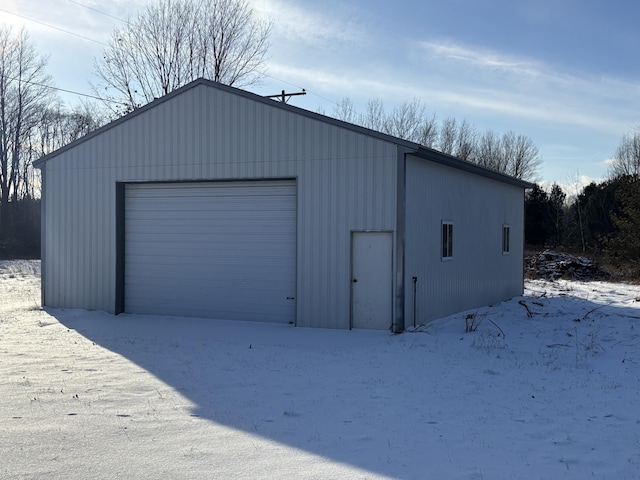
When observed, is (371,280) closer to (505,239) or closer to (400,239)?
(400,239)

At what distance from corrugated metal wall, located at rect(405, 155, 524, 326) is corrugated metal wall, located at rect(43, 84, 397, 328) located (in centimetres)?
97

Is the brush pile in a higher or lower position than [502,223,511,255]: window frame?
lower

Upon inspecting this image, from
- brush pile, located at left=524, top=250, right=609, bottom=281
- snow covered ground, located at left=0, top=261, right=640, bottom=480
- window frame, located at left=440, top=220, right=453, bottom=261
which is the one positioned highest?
window frame, located at left=440, top=220, right=453, bottom=261

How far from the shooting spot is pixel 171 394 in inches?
288

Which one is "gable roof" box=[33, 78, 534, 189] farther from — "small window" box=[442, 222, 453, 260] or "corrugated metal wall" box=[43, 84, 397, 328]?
"small window" box=[442, 222, 453, 260]

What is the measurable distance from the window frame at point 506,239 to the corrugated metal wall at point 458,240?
0.58ft

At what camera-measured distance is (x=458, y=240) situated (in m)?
14.9

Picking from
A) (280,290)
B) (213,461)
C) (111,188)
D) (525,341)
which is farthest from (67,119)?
(213,461)

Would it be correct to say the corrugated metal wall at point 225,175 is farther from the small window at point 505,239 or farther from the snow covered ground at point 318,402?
the small window at point 505,239

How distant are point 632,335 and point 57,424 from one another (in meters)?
9.95

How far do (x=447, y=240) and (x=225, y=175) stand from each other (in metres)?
5.04

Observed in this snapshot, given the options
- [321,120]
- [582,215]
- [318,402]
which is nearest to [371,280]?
[321,120]

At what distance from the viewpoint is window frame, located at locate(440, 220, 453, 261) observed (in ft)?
45.4

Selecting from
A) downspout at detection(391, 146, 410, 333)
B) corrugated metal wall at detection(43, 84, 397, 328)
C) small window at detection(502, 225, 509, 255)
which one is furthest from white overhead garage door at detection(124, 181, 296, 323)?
small window at detection(502, 225, 509, 255)
